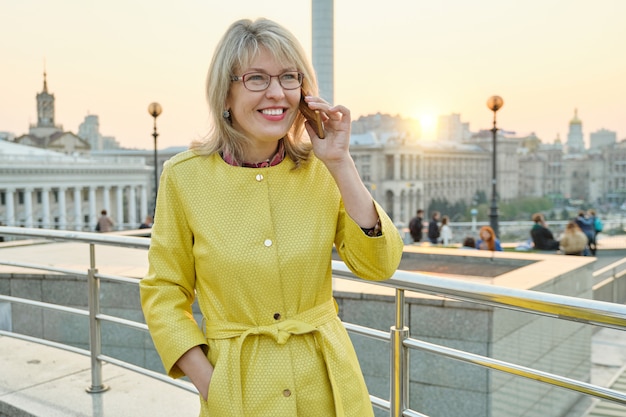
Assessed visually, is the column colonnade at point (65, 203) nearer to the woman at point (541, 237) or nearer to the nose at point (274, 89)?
the woman at point (541, 237)

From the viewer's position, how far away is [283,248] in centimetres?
153

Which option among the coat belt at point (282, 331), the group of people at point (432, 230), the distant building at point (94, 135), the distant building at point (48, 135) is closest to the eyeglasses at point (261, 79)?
the coat belt at point (282, 331)

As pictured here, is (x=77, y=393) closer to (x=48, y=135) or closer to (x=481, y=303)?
(x=481, y=303)

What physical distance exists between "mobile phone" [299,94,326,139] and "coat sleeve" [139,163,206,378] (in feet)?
1.14

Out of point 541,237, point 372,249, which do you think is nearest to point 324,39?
point 541,237

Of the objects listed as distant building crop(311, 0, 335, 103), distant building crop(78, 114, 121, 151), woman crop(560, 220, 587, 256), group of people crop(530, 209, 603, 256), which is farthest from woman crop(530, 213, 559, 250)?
distant building crop(78, 114, 121, 151)

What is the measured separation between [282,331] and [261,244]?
0.20 m

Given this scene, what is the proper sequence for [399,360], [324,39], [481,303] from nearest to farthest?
[481,303], [399,360], [324,39]

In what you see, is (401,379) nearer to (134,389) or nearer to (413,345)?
(413,345)

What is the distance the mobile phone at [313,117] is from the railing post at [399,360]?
825mm

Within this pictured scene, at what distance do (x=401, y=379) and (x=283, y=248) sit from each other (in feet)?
2.99

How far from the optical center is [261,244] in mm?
1520

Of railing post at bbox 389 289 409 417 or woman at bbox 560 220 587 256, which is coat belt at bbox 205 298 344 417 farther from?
woman at bbox 560 220 587 256

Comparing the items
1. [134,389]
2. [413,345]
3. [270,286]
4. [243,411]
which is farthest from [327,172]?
[134,389]
